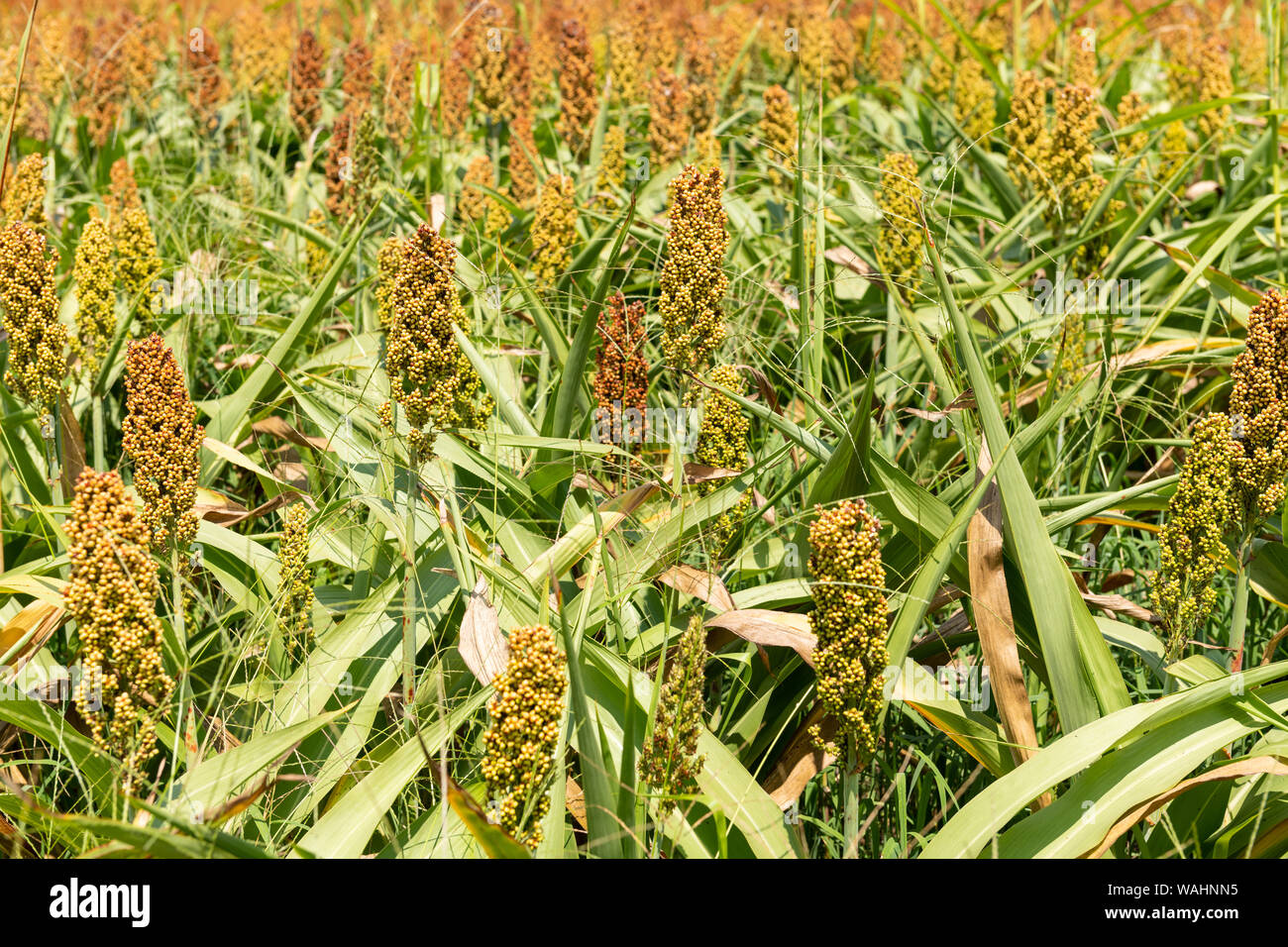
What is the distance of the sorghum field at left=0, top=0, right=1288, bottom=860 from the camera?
1.84m

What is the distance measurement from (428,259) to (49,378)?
1.02 meters

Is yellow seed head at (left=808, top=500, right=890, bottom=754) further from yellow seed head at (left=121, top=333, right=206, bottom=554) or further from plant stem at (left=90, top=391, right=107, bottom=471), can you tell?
plant stem at (left=90, top=391, right=107, bottom=471)

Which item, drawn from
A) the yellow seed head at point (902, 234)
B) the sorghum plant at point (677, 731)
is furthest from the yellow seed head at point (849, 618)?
the yellow seed head at point (902, 234)

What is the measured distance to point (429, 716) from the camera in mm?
2219

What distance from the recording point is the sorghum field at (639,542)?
72.4 inches

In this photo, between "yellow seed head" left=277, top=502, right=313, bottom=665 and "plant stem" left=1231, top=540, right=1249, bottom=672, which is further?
"plant stem" left=1231, top=540, right=1249, bottom=672

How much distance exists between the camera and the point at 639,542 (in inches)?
101

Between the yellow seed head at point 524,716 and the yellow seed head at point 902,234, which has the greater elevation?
the yellow seed head at point 902,234

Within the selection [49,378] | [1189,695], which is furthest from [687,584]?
[49,378]

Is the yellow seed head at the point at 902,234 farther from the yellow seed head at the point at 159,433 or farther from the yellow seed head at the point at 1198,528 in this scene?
the yellow seed head at the point at 159,433

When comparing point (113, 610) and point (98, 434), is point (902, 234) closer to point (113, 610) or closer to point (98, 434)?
point (98, 434)

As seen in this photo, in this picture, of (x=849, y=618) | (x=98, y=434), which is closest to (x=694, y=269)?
(x=849, y=618)

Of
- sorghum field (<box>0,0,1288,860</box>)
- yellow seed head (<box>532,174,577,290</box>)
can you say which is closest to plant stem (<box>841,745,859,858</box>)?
sorghum field (<box>0,0,1288,860</box>)
